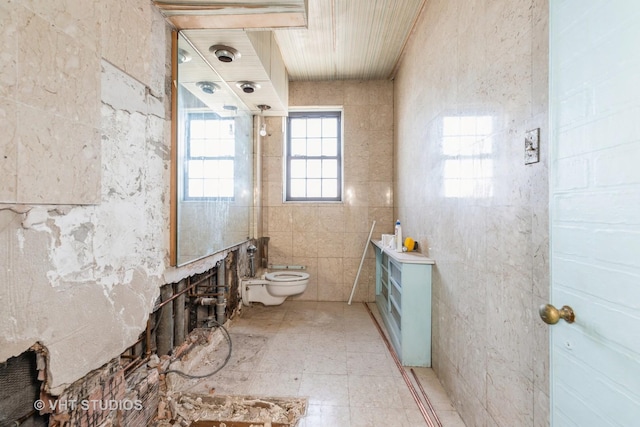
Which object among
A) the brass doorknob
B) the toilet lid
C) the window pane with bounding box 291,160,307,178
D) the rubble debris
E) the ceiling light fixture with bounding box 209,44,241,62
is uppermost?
the ceiling light fixture with bounding box 209,44,241,62

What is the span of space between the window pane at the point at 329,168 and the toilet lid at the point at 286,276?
1.43 meters

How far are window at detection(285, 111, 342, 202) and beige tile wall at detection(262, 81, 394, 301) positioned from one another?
180mm

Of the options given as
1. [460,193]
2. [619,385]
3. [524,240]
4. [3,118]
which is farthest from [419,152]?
[3,118]

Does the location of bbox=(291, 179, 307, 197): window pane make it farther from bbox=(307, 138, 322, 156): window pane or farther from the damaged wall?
the damaged wall

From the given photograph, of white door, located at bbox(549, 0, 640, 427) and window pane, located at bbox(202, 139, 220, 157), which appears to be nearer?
white door, located at bbox(549, 0, 640, 427)

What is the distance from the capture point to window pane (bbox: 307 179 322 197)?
3973 mm

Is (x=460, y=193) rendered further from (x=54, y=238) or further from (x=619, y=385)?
(x=54, y=238)

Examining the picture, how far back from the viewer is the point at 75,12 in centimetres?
101

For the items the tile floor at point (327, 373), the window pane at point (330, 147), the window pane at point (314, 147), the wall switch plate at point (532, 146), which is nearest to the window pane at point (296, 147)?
the window pane at point (314, 147)

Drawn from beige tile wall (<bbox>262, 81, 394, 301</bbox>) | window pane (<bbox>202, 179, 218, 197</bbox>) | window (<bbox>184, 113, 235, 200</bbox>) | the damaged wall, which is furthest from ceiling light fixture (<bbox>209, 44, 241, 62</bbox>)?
beige tile wall (<bbox>262, 81, 394, 301</bbox>)

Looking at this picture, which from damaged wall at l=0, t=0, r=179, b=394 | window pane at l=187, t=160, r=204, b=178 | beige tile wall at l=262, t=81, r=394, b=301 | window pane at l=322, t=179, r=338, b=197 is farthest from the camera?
window pane at l=322, t=179, r=338, b=197

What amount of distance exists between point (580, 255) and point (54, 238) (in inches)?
66.8

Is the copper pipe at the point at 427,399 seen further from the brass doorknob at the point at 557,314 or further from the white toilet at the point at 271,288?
the white toilet at the point at 271,288

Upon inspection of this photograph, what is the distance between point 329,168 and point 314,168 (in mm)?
214
